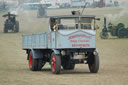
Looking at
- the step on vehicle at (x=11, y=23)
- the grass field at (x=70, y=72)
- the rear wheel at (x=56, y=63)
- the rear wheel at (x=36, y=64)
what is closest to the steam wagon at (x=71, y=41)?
the rear wheel at (x=56, y=63)

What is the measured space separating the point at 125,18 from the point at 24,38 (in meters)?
50.5

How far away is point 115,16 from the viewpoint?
66.6 metres

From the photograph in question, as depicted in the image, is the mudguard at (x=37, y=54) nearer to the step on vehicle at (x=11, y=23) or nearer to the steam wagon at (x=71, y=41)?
the steam wagon at (x=71, y=41)

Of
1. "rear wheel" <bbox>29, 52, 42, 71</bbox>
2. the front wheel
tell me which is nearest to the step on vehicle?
"rear wheel" <bbox>29, 52, 42, 71</bbox>

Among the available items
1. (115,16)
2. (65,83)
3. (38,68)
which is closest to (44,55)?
(38,68)

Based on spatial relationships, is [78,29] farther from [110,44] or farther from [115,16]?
[115,16]

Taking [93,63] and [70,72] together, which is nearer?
[93,63]

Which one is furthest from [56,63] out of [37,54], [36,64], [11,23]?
[11,23]

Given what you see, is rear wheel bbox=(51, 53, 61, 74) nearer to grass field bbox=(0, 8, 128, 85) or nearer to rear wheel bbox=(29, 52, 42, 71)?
grass field bbox=(0, 8, 128, 85)

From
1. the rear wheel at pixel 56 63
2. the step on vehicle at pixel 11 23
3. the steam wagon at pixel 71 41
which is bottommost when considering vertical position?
the step on vehicle at pixel 11 23

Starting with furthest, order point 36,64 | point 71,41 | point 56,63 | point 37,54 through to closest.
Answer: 1. point 37,54
2. point 36,64
3. point 71,41
4. point 56,63

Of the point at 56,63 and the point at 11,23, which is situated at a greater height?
the point at 56,63

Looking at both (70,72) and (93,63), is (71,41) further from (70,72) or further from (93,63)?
(70,72)

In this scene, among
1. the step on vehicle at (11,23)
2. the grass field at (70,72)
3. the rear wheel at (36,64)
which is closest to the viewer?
the grass field at (70,72)
